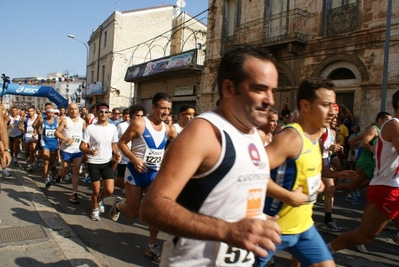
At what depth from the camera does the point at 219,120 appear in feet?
5.58

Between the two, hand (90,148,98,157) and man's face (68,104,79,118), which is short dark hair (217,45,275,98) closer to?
hand (90,148,98,157)

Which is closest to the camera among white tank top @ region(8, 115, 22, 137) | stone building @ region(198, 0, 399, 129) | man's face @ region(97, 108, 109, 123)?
man's face @ region(97, 108, 109, 123)

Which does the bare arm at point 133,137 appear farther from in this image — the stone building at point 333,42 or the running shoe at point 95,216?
the stone building at point 333,42

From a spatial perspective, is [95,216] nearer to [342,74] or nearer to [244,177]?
[244,177]

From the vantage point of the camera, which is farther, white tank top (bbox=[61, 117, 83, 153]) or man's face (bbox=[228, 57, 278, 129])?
white tank top (bbox=[61, 117, 83, 153])

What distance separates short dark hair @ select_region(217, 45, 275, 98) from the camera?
1.72 meters

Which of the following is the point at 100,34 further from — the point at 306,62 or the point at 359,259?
the point at 359,259

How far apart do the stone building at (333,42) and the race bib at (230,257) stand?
10.4 m

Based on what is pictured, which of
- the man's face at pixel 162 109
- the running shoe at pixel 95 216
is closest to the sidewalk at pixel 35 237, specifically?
the running shoe at pixel 95 216

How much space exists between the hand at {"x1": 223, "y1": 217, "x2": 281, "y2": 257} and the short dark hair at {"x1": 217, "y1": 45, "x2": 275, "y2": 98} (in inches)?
25.9

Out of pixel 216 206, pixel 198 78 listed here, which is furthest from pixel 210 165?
pixel 198 78

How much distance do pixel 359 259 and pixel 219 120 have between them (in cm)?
390

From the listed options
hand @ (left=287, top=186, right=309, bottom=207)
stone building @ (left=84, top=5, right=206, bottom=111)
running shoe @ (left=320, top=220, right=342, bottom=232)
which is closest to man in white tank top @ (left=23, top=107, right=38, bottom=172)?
running shoe @ (left=320, top=220, right=342, bottom=232)

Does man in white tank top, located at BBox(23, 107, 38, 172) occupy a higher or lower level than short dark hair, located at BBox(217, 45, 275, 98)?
lower
